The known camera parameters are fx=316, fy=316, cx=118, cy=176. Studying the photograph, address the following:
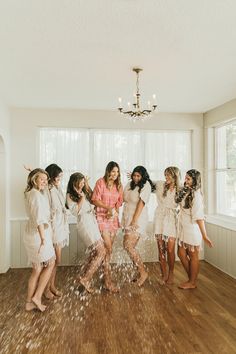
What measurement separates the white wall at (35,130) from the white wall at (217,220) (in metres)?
0.48

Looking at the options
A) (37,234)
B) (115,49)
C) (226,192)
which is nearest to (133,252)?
(37,234)

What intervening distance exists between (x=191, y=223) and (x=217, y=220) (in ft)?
4.50

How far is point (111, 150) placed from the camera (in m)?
5.36

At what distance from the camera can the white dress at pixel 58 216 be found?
143 inches

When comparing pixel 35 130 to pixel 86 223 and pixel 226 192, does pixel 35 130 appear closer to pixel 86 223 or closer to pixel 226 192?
pixel 86 223

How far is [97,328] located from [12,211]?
2694 mm

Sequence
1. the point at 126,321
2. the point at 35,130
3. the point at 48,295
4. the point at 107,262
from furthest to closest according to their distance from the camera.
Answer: the point at 35,130, the point at 107,262, the point at 48,295, the point at 126,321

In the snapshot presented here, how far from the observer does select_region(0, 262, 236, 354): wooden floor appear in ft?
8.54

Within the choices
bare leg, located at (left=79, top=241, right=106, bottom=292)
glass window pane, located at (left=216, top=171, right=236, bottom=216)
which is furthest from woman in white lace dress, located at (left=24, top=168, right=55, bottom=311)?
glass window pane, located at (left=216, top=171, right=236, bottom=216)

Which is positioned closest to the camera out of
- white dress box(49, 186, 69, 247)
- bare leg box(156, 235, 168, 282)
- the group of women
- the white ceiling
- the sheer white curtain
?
the white ceiling

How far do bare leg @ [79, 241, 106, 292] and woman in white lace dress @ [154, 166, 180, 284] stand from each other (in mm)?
776

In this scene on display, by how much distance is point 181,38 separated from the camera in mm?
2611

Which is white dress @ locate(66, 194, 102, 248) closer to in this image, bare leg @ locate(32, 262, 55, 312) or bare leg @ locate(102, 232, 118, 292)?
bare leg @ locate(102, 232, 118, 292)

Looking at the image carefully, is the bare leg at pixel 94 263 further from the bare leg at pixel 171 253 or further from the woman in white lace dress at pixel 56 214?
the bare leg at pixel 171 253
